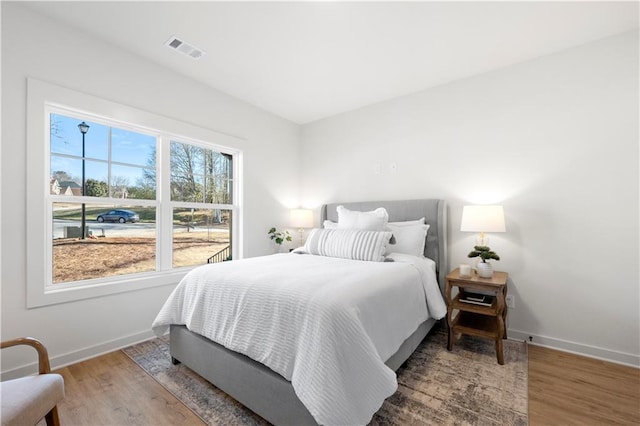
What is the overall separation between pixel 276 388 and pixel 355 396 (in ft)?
1.37

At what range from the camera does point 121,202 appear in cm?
256

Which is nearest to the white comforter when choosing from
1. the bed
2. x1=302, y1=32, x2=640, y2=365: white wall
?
the bed

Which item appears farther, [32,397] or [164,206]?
[164,206]

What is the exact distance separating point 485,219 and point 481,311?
78cm

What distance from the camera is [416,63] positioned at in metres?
2.68

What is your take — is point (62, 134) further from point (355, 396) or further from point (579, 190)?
point (579, 190)

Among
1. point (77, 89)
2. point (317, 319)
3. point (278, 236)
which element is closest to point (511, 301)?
point (317, 319)

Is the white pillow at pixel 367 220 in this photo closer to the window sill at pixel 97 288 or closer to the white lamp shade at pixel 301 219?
the white lamp shade at pixel 301 219

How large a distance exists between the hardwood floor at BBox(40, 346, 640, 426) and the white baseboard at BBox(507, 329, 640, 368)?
86 mm

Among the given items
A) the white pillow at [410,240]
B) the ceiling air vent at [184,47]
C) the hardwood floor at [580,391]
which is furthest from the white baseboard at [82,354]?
the hardwood floor at [580,391]

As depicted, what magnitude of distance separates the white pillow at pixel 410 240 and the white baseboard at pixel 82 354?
2.53 meters

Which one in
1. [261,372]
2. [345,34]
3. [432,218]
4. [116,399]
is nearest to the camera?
[261,372]

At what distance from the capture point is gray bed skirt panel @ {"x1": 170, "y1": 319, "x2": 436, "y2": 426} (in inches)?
53.6

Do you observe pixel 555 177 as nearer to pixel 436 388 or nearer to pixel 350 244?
pixel 350 244
